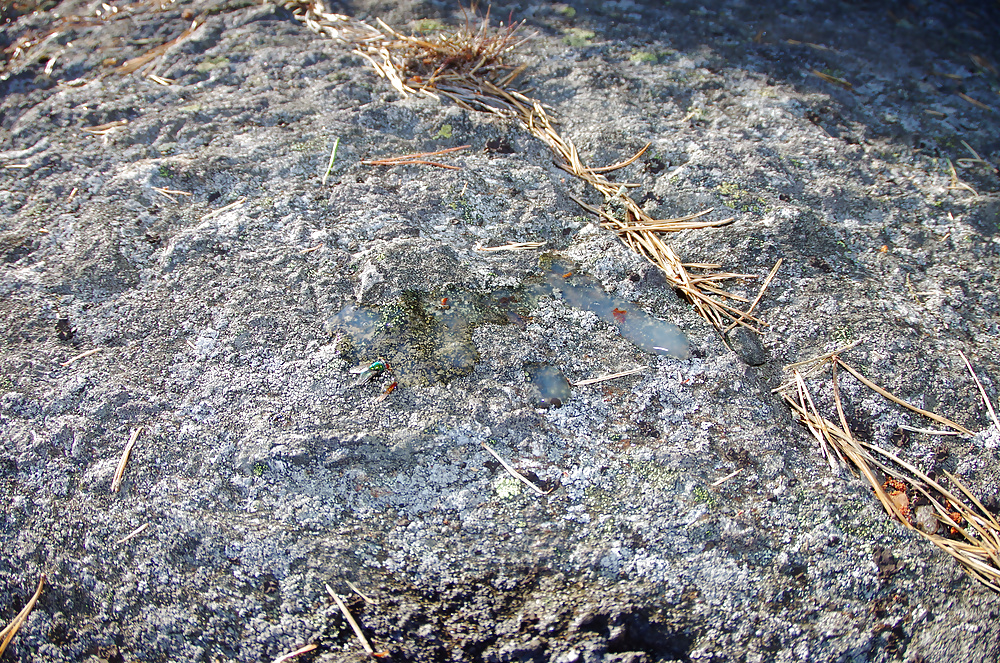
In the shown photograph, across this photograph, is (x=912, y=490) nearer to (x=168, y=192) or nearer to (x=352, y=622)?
(x=352, y=622)

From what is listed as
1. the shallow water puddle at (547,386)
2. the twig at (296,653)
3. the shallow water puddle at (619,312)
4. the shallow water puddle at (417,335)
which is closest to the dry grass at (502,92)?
the shallow water puddle at (619,312)

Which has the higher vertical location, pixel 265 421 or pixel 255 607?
pixel 265 421

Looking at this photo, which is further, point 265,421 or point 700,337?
point 700,337

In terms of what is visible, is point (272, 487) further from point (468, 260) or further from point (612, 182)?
point (612, 182)

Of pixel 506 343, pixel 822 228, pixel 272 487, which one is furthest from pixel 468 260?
pixel 822 228

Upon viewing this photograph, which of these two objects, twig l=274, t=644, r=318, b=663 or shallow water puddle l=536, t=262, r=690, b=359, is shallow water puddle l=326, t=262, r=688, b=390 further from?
twig l=274, t=644, r=318, b=663

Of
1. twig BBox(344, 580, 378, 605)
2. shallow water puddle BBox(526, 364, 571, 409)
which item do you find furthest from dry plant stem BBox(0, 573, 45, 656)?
shallow water puddle BBox(526, 364, 571, 409)

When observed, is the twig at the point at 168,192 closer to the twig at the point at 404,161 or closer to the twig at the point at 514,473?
the twig at the point at 404,161
